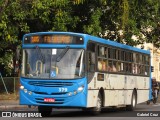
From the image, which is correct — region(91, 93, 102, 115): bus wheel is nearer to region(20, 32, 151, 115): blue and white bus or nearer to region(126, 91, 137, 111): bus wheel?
region(20, 32, 151, 115): blue and white bus

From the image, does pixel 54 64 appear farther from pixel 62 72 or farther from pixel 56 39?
pixel 56 39

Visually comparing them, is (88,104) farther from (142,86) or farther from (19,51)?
(142,86)

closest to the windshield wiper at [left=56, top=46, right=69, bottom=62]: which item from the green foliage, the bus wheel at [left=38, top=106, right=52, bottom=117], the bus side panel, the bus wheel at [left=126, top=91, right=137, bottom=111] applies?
the bus side panel

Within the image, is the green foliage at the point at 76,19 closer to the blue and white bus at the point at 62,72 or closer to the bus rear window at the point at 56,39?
the blue and white bus at the point at 62,72

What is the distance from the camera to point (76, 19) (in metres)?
33.4

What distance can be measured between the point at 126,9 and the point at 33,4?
6.69 metres

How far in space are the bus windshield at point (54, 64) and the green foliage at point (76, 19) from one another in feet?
36.3

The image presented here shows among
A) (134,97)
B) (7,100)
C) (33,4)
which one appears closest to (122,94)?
(134,97)

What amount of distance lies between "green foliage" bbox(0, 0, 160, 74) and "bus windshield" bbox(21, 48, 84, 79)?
36.3 ft

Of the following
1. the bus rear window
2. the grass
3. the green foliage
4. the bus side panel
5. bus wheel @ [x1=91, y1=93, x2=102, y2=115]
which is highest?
the green foliage

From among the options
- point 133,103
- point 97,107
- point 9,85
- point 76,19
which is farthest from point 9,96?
point 97,107

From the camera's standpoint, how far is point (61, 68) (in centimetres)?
1878

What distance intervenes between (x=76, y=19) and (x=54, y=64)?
14867mm

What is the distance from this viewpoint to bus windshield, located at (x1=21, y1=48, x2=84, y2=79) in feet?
61.7
